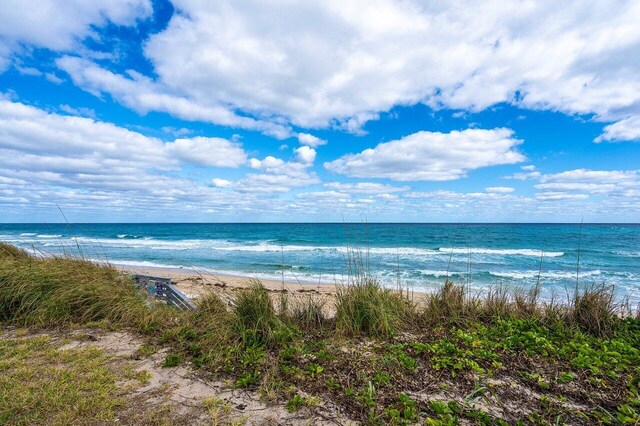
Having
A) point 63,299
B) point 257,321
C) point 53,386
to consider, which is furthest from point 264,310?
point 63,299

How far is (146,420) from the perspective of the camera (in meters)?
2.63

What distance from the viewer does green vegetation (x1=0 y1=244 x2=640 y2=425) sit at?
284cm

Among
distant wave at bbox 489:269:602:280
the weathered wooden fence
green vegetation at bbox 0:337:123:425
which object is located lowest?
distant wave at bbox 489:269:602:280

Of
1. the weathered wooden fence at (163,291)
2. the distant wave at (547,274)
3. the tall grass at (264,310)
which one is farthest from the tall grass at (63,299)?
the distant wave at (547,274)

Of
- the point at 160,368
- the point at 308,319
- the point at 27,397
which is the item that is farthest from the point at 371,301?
the point at 27,397

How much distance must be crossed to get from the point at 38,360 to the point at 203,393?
7.09 feet

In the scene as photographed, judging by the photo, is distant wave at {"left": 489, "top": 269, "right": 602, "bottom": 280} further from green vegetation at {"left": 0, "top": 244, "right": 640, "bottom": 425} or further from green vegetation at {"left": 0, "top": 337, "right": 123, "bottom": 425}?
green vegetation at {"left": 0, "top": 337, "right": 123, "bottom": 425}

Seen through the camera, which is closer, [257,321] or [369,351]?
[369,351]

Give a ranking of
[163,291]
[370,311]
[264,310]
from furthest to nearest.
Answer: [163,291] < [370,311] < [264,310]

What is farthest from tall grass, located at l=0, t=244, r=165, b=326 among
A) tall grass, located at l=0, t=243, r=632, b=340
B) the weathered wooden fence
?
the weathered wooden fence

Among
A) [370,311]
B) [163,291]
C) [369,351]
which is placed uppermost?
[370,311]

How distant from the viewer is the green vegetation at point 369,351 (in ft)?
9.30

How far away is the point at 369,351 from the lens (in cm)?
400

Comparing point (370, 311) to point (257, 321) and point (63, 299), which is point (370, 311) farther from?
point (63, 299)
